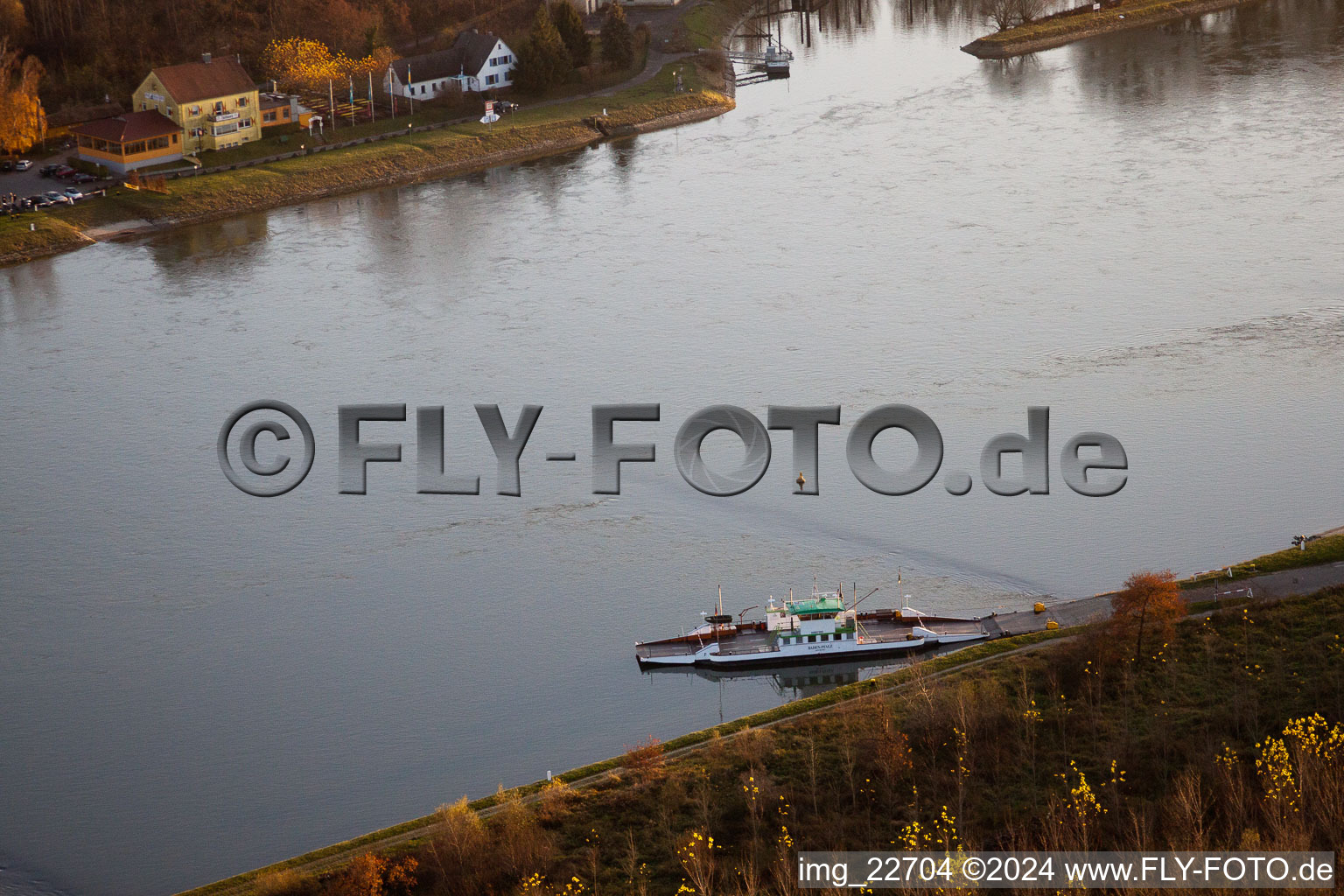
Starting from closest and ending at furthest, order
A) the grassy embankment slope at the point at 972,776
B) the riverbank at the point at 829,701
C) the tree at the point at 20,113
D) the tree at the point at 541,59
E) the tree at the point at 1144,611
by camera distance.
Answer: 1. the grassy embankment slope at the point at 972,776
2. the riverbank at the point at 829,701
3. the tree at the point at 1144,611
4. the tree at the point at 20,113
5. the tree at the point at 541,59

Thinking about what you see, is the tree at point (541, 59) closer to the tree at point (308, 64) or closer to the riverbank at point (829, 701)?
the tree at point (308, 64)

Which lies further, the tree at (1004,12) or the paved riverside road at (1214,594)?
the tree at (1004,12)

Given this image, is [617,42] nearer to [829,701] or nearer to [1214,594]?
[1214,594]

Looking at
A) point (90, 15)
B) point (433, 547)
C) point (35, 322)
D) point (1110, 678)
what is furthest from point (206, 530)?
point (90, 15)

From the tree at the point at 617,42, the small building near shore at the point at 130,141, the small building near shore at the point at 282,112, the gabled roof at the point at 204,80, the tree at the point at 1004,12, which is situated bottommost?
the small building near shore at the point at 130,141

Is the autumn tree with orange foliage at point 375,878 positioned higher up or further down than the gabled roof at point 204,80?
further down

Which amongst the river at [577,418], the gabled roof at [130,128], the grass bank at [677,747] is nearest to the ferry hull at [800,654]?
the river at [577,418]

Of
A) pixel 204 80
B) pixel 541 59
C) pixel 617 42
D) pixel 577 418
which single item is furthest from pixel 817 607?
pixel 617 42

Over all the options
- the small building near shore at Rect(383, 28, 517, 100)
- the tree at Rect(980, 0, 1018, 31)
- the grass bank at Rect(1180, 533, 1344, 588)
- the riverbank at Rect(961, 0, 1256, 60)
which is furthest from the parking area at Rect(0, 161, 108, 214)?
the tree at Rect(980, 0, 1018, 31)
